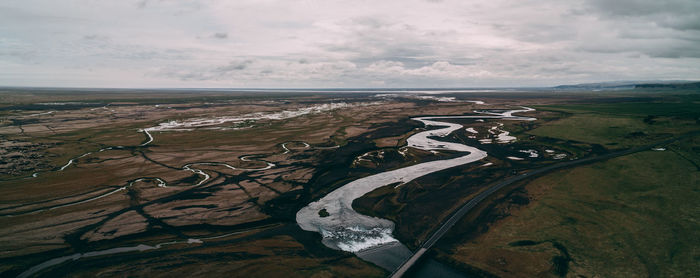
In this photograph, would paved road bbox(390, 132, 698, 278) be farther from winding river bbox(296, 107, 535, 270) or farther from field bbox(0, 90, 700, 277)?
winding river bbox(296, 107, 535, 270)

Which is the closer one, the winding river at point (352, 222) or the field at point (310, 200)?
the field at point (310, 200)

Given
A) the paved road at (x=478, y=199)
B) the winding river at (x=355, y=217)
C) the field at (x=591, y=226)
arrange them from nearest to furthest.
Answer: the field at (x=591, y=226)
the paved road at (x=478, y=199)
the winding river at (x=355, y=217)

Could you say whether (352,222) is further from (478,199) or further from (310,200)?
(478,199)

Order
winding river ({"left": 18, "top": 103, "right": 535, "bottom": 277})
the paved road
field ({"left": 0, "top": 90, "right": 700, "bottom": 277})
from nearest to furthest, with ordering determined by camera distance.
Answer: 1. field ({"left": 0, "top": 90, "right": 700, "bottom": 277})
2. the paved road
3. winding river ({"left": 18, "top": 103, "right": 535, "bottom": 277})

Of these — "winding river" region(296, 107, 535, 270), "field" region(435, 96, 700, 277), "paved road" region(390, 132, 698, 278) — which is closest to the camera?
"field" region(435, 96, 700, 277)

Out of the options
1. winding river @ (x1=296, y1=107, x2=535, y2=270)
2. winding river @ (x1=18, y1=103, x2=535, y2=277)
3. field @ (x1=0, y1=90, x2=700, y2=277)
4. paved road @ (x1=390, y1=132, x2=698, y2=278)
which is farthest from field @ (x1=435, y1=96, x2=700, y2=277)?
winding river @ (x1=296, y1=107, x2=535, y2=270)

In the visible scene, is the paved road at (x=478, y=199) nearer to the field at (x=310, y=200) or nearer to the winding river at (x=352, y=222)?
the field at (x=310, y=200)

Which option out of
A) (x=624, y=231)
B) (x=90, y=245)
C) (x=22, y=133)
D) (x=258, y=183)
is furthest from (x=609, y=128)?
(x=22, y=133)

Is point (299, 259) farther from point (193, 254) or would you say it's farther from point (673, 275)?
point (673, 275)

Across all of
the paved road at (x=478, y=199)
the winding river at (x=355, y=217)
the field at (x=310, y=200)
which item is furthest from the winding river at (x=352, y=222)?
the paved road at (x=478, y=199)
